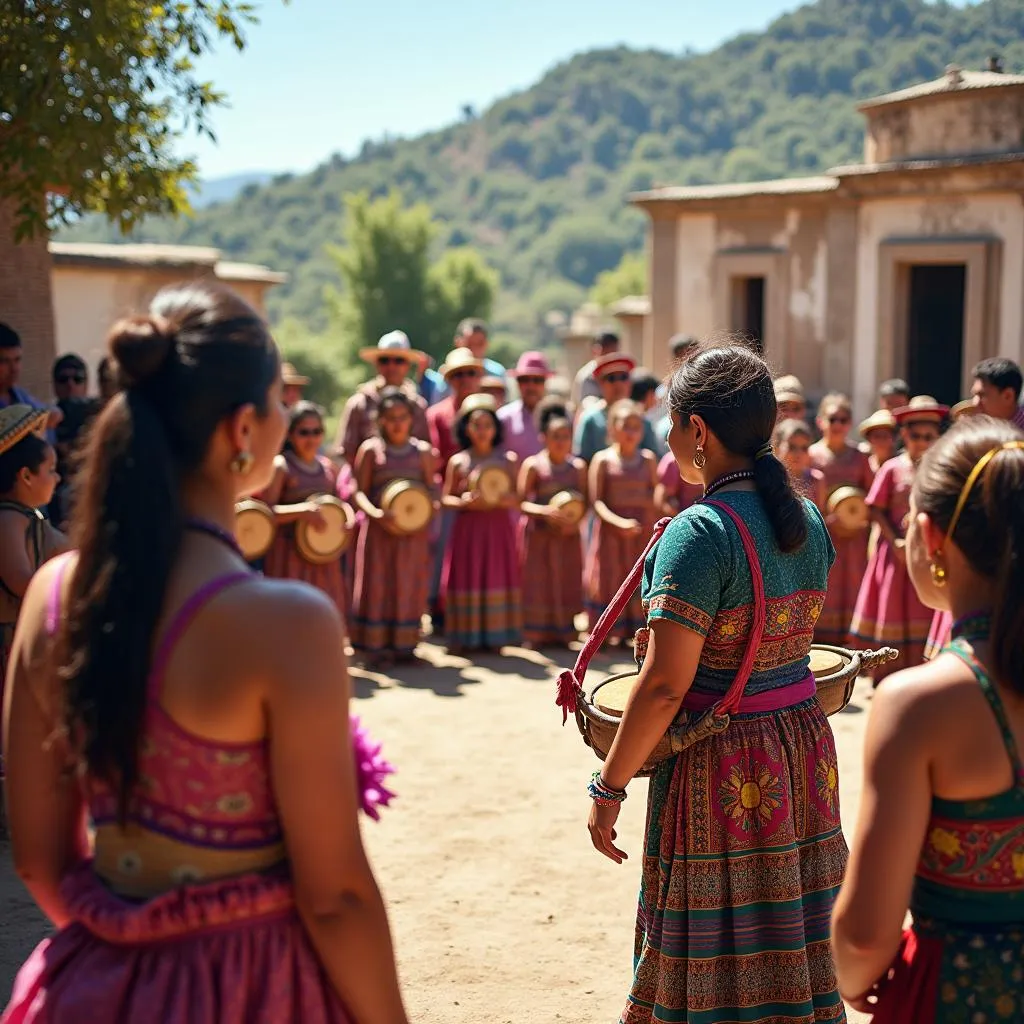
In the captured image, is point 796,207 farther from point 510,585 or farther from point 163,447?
point 163,447

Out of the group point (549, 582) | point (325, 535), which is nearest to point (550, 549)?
point (549, 582)

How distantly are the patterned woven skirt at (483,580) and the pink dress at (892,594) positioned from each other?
266 cm

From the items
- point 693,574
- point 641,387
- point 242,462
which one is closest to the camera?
point 242,462

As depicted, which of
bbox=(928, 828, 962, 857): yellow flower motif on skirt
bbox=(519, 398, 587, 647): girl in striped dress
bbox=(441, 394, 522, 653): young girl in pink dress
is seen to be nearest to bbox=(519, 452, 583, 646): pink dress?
bbox=(519, 398, 587, 647): girl in striped dress

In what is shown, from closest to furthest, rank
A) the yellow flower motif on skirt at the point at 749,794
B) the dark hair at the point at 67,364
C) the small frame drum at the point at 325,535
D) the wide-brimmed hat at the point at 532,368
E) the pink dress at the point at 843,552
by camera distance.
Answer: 1. the yellow flower motif on skirt at the point at 749,794
2. the dark hair at the point at 67,364
3. the small frame drum at the point at 325,535
4. the pink dress at the point at 843,552
5. the wide-brimmed hat at the point at 532,368

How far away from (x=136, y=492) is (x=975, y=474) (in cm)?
135

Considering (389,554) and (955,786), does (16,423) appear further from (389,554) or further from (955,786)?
(389,554)

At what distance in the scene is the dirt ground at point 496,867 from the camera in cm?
462

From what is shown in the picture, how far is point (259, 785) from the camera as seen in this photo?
2021 millimetres

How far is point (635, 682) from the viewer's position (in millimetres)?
3250

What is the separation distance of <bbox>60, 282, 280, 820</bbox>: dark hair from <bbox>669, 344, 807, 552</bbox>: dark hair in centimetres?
149

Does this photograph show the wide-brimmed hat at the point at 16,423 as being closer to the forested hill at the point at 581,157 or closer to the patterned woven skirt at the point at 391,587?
the patterned woven skirt at the point at 391,587

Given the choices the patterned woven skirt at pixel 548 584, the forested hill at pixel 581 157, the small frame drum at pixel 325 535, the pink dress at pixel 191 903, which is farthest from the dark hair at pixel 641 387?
the forested hill at pixel 581 157

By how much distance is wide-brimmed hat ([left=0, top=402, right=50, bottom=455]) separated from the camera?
4918mm
